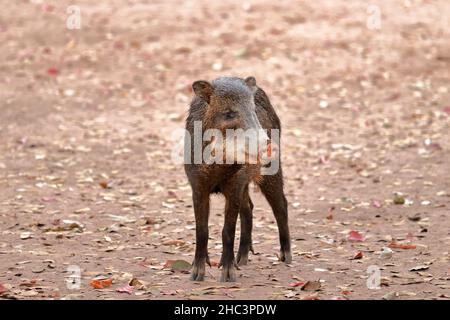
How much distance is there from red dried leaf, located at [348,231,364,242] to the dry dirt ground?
0.02 meters

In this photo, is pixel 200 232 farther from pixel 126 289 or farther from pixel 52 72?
pixel 52 72

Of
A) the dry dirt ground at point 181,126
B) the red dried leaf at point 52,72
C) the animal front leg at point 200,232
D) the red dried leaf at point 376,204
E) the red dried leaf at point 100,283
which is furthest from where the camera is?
the red dried leaf at point 52,72

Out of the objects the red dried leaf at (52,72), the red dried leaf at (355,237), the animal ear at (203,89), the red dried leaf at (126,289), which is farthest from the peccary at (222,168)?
the red dried leaf at (52,72)

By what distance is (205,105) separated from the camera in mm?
6078

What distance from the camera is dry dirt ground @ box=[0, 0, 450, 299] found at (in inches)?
254

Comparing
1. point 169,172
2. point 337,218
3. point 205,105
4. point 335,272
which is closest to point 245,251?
point 335,272

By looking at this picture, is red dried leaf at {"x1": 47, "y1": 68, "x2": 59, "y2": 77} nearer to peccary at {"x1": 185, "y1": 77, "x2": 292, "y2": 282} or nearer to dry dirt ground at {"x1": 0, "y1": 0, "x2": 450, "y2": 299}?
dry dirt ground at {"x1": 0, "y1": 0, "x2": 450, "y2": 299}

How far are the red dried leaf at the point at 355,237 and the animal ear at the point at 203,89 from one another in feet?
7.48

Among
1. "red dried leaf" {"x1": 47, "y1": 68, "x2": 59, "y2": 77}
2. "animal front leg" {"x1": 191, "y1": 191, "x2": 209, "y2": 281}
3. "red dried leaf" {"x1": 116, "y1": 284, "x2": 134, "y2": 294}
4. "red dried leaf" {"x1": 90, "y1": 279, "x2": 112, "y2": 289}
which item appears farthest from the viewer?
"red dried leaf" {"x1": 47, "y1": 68, "x2": 59, "y2": 77}

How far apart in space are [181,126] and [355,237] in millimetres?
4799

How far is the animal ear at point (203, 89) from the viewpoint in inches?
232

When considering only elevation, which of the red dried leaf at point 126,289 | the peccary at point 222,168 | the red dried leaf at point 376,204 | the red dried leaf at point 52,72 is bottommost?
the red dried leaf at point 126,289

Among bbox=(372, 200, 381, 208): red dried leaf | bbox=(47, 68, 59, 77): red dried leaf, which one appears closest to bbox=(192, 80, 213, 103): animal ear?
bbox=(372, 200, 381, 208): red dried leaf

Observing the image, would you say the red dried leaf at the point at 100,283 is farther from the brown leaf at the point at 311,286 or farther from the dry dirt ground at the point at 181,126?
the brown leaf at the point at 311,286
